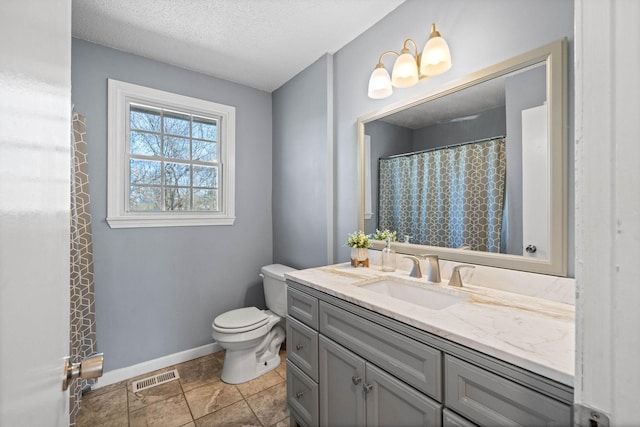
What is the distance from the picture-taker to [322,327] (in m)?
1.41

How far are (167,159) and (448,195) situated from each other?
2258 mm

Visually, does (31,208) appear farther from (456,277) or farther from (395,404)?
(456,277)

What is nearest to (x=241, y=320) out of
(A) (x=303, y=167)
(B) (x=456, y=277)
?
(A) (x=303, y=167)

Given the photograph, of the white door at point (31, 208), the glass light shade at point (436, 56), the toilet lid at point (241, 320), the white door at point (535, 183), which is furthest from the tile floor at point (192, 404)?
the glass light shade at point (436, 56)

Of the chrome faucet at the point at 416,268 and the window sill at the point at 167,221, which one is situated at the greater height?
the window sill at the point at 167,221

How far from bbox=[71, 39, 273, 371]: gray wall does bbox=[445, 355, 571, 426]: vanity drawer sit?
7.29 ft

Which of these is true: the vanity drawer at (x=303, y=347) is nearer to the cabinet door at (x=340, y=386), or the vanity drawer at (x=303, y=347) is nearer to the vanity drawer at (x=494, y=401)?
the cabinet door at (x=340, y=386)

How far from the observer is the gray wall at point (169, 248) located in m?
2.13

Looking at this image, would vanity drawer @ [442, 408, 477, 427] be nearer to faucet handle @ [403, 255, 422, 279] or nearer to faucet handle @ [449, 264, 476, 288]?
faucet handle @ [449, 264, 476, 288]

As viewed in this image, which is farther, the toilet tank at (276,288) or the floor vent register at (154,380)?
the toilet tank at (276,288)

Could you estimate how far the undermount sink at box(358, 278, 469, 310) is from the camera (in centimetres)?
134

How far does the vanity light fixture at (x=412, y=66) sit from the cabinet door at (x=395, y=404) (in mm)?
1482

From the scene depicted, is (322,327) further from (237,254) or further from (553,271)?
(237,254)

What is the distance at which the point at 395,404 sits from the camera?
1059 millimetres
